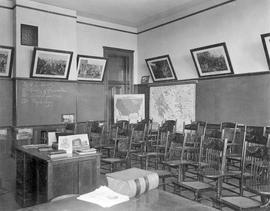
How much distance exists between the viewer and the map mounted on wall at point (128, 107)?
818 cm

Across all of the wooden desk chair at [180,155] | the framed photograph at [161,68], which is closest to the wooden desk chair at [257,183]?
the wooden desk chair at [180,155]

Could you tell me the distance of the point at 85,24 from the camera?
26.2 feet

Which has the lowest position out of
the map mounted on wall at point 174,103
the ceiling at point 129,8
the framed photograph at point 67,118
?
the framed photograph at point 67,118

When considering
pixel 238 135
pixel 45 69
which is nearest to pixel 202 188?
pixel 238 135

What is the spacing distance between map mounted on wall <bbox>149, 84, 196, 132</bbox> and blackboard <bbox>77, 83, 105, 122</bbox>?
4.82 feet

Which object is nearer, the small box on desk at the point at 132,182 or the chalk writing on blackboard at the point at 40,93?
the small box on desk at the point at 132,182

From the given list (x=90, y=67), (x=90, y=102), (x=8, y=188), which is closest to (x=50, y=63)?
(x=90, y=67)

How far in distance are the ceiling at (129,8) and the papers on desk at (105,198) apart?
19.2ft

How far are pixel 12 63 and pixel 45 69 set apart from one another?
732 mm

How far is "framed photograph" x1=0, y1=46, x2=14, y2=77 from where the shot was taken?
641 centimetres

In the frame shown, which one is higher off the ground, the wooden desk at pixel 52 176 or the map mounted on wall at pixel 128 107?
the map mounted on wall at pixel 128 107

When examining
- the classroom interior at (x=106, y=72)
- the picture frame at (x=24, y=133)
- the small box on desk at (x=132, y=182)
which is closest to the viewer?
the small box on desk at (x=132, y=182)

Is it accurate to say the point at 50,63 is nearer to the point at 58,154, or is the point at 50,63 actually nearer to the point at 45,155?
the point at 45,155

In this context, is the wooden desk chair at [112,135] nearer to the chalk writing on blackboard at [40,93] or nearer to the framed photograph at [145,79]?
the chalk writing on blackboard at [40,93]
